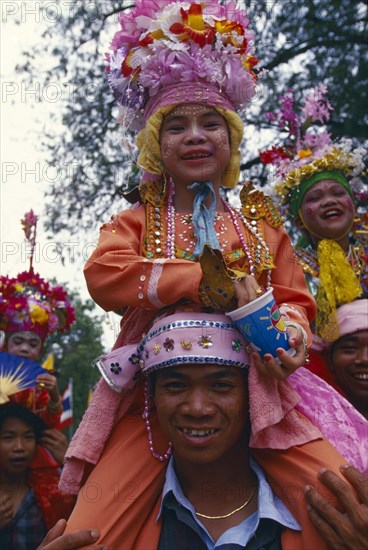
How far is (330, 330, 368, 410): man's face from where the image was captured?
3910 mm

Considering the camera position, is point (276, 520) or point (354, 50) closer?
point (276, 520)

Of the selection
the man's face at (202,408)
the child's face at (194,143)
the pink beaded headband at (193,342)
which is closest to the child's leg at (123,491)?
the man's face at (202,408)

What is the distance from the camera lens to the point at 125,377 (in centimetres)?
285

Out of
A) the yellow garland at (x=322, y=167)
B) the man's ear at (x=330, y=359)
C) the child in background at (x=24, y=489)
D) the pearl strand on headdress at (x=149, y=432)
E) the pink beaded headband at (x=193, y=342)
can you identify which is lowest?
the child in background at (x=24, y=489)

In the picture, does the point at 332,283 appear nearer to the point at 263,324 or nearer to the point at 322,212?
the point at 322,212

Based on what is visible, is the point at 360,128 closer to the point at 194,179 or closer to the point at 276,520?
the point at 194,179

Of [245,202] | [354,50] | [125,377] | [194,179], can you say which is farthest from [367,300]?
[354,50]

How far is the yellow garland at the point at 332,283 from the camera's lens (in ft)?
13.3

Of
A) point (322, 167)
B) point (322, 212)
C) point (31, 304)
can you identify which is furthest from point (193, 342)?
point (31, 304)

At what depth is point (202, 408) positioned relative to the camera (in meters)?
2.58

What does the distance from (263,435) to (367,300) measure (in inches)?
69.6

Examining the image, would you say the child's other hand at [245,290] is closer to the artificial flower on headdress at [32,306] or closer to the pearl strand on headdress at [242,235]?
the pearl strand on headdress at [242,235]

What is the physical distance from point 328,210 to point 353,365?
1.03 m

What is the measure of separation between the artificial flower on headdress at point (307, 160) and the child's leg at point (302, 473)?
2229 millimetres
